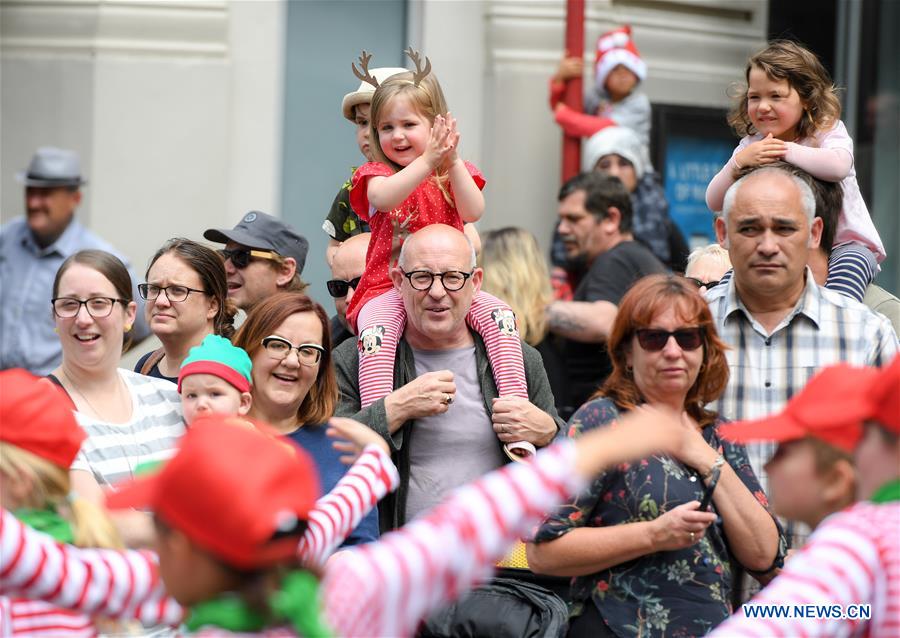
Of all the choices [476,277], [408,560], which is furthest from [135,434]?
[408,560]

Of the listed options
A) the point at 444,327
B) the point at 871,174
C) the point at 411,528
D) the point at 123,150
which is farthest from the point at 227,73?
the point at 411,528

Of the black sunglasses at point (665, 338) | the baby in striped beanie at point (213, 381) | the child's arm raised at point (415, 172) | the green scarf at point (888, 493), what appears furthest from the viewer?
the child's arm raised at point (415, 172)

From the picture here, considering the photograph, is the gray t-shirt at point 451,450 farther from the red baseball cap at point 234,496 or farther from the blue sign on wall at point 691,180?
the blue sign on wall at point 691,180

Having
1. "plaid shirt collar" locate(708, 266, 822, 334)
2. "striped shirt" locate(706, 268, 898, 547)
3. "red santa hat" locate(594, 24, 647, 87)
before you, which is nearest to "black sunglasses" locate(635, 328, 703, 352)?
"striped shirt" locate(706, 268, 898, 547)

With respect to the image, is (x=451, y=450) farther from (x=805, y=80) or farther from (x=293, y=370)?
(x=805, y=80)

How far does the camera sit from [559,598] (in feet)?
15.0

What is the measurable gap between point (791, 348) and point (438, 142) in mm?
1421

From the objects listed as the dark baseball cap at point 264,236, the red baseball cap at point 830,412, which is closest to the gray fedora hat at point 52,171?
the dark baseball cap at point 264,236

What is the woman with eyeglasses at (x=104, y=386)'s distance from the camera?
4266 millimetres

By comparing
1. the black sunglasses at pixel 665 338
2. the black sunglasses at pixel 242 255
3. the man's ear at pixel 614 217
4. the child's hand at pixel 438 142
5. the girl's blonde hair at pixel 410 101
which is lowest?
the black sunglasses at pixel 665 338

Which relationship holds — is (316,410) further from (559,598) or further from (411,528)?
(411,528)

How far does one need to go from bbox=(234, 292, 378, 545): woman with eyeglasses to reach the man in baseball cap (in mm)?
1143

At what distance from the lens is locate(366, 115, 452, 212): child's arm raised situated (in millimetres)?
4945

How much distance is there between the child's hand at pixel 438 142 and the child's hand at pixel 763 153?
1093mm
